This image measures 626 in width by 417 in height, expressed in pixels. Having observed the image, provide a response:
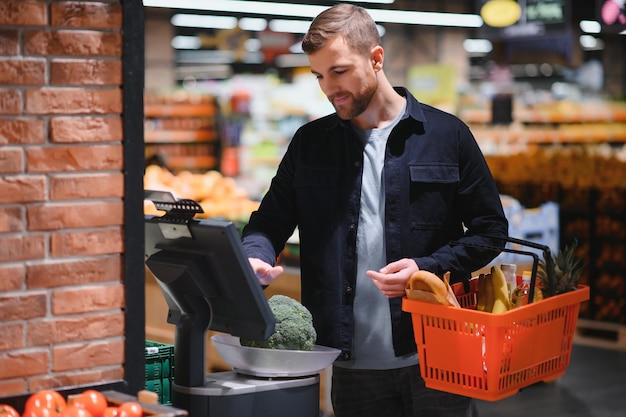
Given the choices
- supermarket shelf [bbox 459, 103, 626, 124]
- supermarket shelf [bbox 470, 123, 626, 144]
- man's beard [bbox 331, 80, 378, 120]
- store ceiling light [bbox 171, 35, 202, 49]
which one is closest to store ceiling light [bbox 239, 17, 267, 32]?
store ceiling light [bbox 171, 35, 202, 49]

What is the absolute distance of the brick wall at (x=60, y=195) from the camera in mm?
2328

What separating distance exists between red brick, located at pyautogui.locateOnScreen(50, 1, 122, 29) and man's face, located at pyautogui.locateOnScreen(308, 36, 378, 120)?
1.95 feet

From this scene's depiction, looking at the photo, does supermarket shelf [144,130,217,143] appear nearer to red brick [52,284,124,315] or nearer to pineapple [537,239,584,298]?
pineapple [537,239,584,298]

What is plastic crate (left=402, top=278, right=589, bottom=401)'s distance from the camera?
2455 mm

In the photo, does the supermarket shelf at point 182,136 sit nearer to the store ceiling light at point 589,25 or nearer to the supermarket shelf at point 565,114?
the supermarket shelf at point 565,114

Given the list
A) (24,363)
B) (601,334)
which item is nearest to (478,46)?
(601,334)

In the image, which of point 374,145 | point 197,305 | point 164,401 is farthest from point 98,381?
point 374,145

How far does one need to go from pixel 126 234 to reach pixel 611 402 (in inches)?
205

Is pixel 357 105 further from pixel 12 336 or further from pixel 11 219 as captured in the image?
pixel 12 336

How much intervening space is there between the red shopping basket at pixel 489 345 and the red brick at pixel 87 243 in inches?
31.6

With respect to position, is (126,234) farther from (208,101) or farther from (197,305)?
(208,101)

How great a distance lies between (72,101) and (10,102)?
0.51ft

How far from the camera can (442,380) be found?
2.61m

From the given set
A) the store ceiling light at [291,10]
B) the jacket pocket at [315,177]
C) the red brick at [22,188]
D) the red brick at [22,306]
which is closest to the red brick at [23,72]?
the red brick at [22,188]
